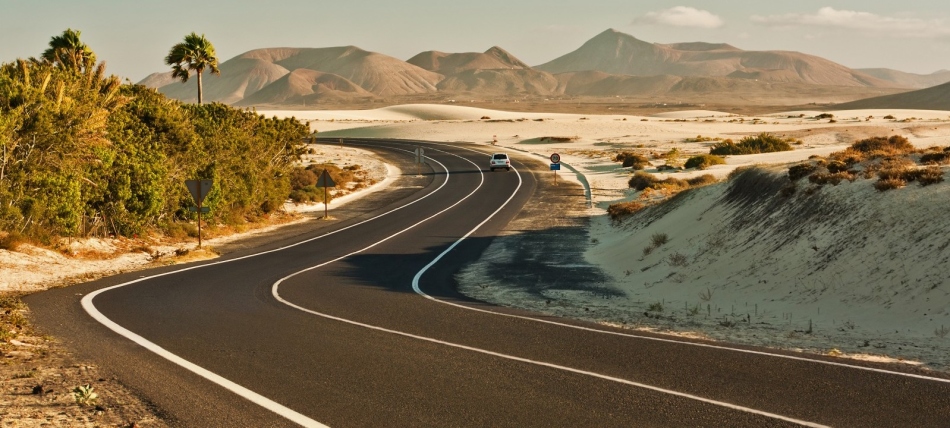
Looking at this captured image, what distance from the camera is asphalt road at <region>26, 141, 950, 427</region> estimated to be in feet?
28.8

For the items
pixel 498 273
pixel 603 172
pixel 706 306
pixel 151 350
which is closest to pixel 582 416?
pixel 151 350

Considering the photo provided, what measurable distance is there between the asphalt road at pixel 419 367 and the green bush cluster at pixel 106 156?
21.7 ft

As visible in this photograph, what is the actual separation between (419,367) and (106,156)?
20712 mm

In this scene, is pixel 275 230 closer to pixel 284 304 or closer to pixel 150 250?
pixel 150 250

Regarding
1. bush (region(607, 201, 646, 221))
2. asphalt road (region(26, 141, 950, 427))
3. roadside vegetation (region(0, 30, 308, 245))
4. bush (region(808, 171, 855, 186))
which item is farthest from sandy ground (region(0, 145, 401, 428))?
bush (region(808, 171, 855, 186))

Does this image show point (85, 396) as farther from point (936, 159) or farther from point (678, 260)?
point (936, 159)

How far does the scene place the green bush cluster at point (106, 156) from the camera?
81.0 feet

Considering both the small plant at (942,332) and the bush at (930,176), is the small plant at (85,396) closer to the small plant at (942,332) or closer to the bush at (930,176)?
the small plant at (942,332)

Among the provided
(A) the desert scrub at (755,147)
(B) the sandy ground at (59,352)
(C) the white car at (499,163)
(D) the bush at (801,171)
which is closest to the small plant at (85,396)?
(B) the sandy ground at (59,352)

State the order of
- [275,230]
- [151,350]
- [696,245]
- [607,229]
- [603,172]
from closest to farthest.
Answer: [151,350]
[696,245]
[607,229]
[275,230]
[603,172]

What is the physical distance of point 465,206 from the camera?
4662 cm

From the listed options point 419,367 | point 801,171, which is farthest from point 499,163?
point 419,367

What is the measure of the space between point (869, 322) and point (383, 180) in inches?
2018

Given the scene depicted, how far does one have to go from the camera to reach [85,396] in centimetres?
930
